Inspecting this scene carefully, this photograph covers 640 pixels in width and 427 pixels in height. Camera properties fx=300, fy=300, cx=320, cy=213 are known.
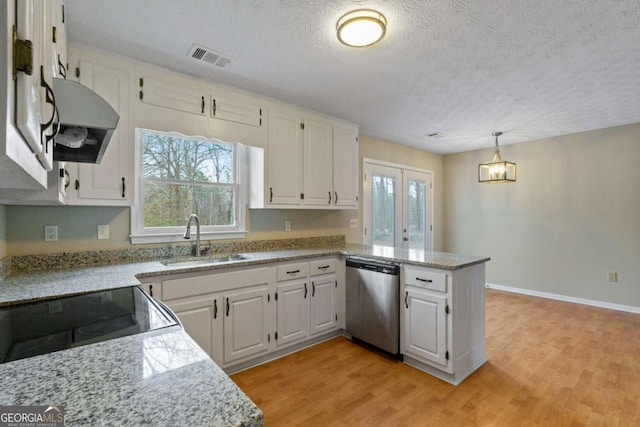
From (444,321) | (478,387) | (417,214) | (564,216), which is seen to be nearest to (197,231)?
(444,321)

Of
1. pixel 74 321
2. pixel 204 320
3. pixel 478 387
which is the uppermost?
pixel 74 321

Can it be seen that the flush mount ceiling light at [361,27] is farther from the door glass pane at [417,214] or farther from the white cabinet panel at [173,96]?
the door glass pane at [417,214]

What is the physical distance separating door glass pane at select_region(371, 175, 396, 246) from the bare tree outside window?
2.24 metres

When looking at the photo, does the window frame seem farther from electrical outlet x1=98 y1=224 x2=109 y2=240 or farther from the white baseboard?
the white baseboard

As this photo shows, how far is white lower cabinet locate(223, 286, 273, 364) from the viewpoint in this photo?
2311 millimetres

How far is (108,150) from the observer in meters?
2.09

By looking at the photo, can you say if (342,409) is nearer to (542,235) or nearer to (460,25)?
(460,25)

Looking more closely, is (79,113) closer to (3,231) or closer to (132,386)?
(132,386)

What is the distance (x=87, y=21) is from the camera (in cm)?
179

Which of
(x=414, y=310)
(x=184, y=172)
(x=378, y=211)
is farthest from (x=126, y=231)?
(x=378, y=211)

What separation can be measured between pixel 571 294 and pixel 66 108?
5.61 meters

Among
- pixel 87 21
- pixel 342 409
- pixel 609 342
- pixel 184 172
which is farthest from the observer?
pixel 609 342

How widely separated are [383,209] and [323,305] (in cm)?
216

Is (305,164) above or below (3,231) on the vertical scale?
above
